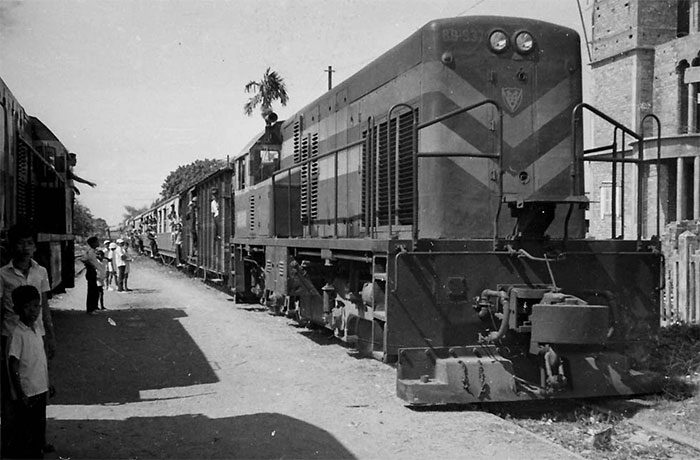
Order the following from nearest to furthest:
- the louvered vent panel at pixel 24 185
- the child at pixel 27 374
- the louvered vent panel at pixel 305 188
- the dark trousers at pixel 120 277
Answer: the child at pixel 27 374
the louvered vent panel at pixel 24 185
the louvered vent panel at pixel 305 188
the dark trousers at pixel 120 277

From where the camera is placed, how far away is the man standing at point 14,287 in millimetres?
4383

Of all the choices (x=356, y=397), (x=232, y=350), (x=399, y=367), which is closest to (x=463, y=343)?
(x=399, y=367)

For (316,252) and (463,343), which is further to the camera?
(316,252)

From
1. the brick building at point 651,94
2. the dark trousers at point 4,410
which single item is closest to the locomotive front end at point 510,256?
the dark trousers at point 4,410

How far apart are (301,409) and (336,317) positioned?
2391 millimetres

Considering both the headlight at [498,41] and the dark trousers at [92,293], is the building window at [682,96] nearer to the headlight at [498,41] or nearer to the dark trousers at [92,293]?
the headlight at [498,41]

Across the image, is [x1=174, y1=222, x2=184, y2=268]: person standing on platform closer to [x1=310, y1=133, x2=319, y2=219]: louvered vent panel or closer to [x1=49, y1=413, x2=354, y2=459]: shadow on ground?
[x1=310, y1=133, x2=319, y2=219]: louvered vent panel

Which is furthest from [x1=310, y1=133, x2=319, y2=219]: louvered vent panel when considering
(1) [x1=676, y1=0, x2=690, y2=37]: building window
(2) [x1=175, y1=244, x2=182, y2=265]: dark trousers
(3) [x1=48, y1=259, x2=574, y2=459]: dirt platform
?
(1) [x1=676, y1=0, x2=690, y2=37]: building window

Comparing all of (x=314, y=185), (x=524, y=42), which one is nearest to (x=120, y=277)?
(x=314, y=185)

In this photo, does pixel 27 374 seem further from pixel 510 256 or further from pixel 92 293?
pixel 92 293

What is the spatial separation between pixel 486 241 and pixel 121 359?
5.03m

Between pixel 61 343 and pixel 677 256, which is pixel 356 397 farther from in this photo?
pixel 677 256

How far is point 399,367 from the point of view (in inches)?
227

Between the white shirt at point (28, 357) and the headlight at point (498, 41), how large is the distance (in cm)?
476
